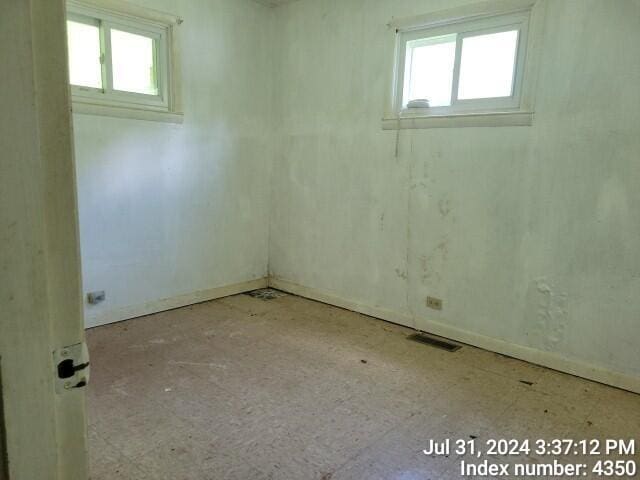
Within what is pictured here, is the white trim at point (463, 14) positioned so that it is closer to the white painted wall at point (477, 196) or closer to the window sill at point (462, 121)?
the white painted wall at point (477, 196)

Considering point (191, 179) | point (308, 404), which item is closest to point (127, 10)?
point (191, 179)

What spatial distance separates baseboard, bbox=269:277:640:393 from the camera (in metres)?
2.55

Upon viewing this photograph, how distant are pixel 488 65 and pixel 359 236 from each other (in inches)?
63.2

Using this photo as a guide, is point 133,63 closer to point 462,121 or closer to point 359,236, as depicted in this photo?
point 359,236

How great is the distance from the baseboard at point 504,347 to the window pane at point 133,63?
2239 millimetres

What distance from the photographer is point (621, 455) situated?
193 centimetres

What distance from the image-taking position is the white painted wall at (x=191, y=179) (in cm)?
314

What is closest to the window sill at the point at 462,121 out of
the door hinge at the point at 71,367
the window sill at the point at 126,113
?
the window sill at the point at 126,113

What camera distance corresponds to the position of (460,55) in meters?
3.00

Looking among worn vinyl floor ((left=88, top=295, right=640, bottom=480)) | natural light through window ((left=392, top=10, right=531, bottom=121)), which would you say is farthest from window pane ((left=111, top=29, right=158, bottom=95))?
natural light through window ((left=392, top=10, right=531, bottom=121))

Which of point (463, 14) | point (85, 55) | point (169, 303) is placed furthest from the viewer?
point (169, 303)

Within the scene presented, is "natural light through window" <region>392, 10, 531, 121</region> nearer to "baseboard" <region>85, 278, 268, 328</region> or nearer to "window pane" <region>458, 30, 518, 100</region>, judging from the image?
"window pane" <region>458, 30, 518, 100</region>

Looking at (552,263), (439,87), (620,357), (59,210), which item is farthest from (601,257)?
(59,210)

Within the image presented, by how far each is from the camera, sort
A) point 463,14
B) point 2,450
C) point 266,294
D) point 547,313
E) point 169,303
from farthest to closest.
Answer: point 266,294 < point 169,303 < point 463,14 < point 547,313 < point 2,450
